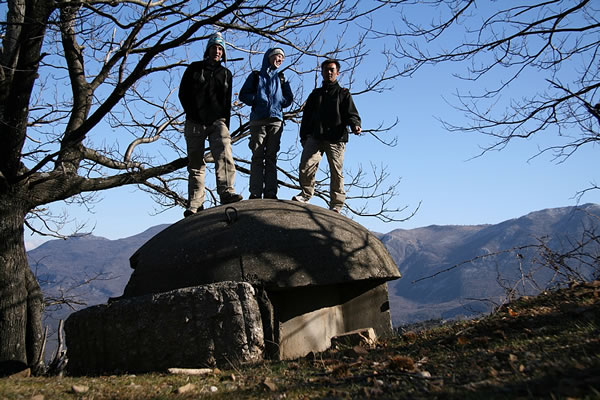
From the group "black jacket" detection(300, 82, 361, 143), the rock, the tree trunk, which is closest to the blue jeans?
"black jacket" detection(300, 82, 361, 143)

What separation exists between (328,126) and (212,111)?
56.8 inches

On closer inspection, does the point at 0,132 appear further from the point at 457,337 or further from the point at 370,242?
the point at 457,337

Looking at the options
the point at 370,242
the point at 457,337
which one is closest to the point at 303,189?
the point at 370,242

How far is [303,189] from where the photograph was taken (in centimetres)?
714

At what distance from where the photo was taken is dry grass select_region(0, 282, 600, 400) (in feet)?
9.44

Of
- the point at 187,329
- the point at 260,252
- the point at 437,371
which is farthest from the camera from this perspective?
the point at 260,252

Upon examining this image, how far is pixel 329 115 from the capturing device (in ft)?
22.6

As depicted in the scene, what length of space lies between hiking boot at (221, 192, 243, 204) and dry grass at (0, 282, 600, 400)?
2.37 metres

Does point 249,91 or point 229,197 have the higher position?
point 249,91

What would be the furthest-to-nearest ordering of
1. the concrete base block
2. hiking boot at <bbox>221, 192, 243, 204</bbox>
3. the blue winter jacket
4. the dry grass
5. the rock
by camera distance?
the blue winter jacket → hiking boot at <bbox>221, 192, 243, 204</bbox> → the concrete base block → the rock → the dry grass

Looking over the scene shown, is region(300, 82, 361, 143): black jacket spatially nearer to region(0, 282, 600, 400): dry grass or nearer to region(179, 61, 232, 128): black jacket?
region(179, 61, 232, 128): black jacket

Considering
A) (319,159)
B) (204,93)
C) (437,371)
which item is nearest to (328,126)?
(319,159)

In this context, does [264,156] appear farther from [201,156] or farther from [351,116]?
[351,116]

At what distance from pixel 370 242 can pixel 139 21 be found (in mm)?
4097
